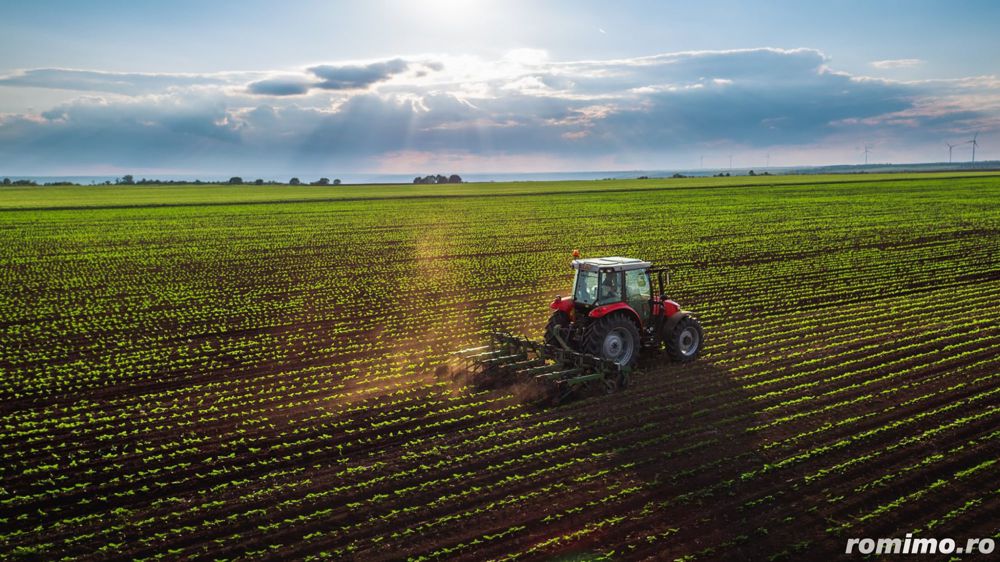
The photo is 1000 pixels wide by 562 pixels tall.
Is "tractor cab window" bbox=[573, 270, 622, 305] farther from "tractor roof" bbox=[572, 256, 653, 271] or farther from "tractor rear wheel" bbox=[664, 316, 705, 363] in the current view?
"tractor rear wheel" bbox=[664, 316, 705, 363]

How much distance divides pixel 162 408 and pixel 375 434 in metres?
4.46

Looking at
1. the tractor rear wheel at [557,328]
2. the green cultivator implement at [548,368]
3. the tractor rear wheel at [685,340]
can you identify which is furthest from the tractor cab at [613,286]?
the green cultivator implement at [548,368]

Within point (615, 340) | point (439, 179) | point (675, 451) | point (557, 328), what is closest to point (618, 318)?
point (615, 340)

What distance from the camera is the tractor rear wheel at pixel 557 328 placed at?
13.8 meters

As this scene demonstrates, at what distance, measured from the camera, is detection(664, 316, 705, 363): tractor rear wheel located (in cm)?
1427

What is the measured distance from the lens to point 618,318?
13477 mm

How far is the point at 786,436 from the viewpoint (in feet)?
35.8

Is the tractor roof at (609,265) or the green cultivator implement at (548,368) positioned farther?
the tractor roof at (609,265)

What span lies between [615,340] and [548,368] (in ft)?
5.01

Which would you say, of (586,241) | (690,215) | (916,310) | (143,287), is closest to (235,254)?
(143,287)

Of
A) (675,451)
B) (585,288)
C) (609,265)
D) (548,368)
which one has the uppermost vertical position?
(609,265)

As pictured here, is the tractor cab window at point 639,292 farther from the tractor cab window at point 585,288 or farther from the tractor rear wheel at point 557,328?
the tractor rear wheel at point 557,328

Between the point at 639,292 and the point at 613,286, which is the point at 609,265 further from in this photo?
the point at 639,292

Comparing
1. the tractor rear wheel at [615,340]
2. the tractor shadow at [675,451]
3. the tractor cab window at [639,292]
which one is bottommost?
the tractor shadow at [675,451]
